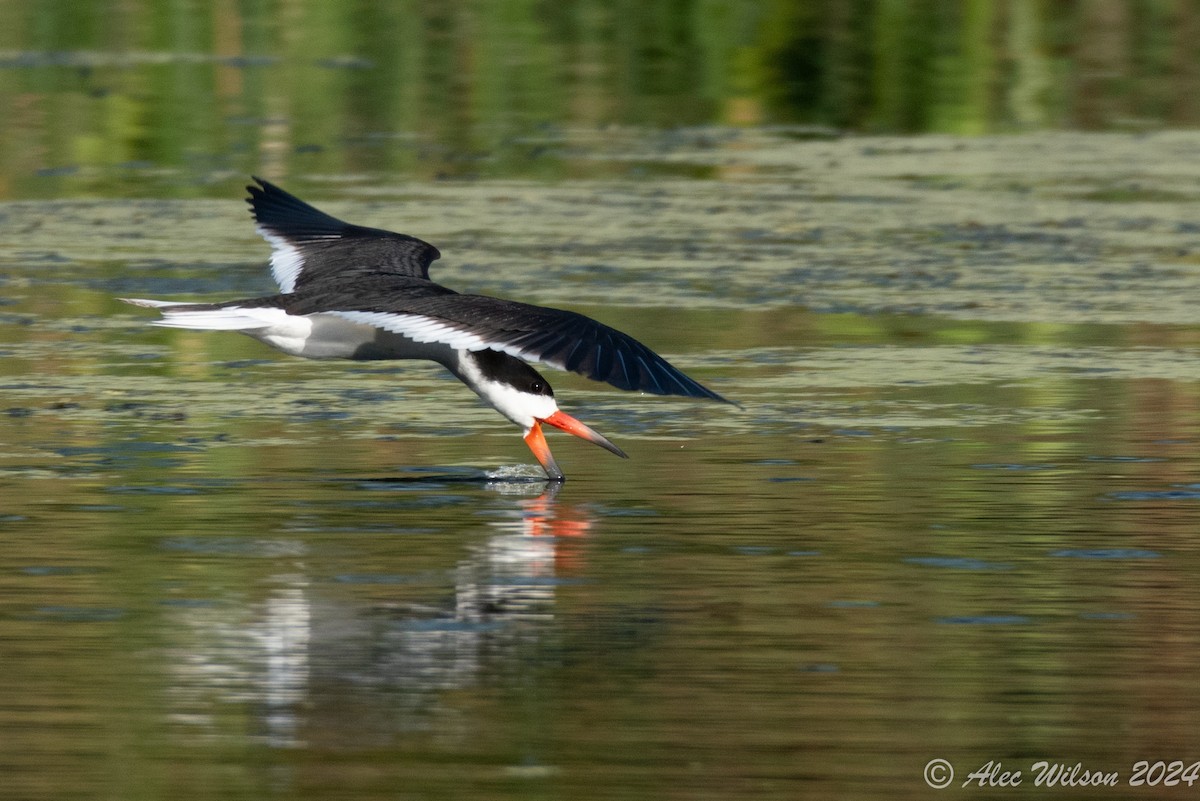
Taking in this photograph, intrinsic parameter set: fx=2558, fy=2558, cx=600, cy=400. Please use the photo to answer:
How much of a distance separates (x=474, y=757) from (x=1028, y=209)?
1094cm

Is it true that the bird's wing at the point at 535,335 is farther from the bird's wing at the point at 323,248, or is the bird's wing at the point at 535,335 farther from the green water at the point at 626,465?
the bird's wing at the point at 323,248

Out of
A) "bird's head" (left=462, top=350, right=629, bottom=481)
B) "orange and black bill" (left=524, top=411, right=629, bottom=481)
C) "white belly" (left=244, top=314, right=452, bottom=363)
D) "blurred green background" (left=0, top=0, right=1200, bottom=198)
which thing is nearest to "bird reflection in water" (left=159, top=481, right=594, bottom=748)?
"orange and black bill" (left=524, top=411, right=629, bottom=481)

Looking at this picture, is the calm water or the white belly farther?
the white belly

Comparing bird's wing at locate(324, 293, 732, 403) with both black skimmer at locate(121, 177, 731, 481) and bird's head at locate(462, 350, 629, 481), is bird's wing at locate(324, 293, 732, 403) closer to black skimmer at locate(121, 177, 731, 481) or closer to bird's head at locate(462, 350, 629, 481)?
black skimmer at locate(121, 177, 731, 481)

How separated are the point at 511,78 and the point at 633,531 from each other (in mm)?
14905

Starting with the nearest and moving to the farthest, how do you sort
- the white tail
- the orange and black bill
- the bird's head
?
1. the white tail
2. the orange and black bill
3. the bird's head

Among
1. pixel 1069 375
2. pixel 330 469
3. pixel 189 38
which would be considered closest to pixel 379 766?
pixel 330 469

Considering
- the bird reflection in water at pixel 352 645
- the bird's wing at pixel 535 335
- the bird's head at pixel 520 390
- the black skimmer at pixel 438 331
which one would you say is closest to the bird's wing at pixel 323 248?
the black skimmer at pixel 438 331

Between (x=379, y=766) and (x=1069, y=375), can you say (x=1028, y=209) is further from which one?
(x=379, y=766)

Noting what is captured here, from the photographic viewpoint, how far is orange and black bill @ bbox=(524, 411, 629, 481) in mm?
8969

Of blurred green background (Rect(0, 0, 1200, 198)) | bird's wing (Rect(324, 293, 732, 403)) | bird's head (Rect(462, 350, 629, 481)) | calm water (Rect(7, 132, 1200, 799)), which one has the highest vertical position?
blurred green background (Rect(0, 0, 1200, 198))

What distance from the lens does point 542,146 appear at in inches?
730

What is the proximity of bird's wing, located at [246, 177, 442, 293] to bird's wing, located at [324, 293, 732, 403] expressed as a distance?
110 cm

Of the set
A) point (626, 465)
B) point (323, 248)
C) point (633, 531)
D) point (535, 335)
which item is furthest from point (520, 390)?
point (323, 248)
